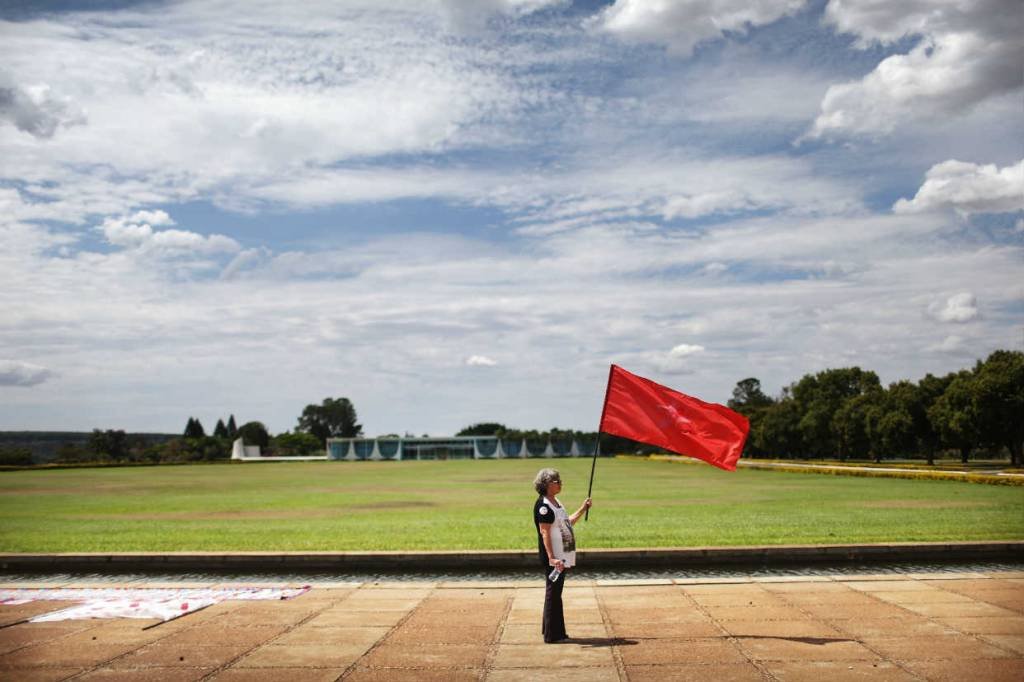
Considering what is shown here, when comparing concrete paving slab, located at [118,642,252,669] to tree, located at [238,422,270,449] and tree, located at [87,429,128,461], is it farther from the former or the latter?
tree, located at [238,422,270,449]

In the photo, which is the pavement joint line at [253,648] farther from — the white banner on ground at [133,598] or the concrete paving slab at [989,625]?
the concrete paving slab at [989,625]

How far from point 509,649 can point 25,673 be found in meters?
4.53

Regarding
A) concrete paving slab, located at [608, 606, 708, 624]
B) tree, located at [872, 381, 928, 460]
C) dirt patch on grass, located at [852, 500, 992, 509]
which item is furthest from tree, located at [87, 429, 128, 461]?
concrete paving slab, located at [608, 606, 708, 624]

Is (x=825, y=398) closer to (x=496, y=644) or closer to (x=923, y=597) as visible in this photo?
(x=923, y=597)

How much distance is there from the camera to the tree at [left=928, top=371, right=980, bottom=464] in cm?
6000

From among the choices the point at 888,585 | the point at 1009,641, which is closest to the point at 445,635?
the point at 1009,641

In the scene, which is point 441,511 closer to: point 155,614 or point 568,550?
point 155,614

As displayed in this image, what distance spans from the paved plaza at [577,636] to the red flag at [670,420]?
1.99m

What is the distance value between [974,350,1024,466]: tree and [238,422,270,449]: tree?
149194 millimetres

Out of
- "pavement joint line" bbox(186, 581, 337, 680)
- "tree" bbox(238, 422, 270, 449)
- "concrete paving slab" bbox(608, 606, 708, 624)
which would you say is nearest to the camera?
"pavement joint line" bbox(186, 581, 337, 680)

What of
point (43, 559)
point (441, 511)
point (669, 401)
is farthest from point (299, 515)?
point (669, 401)

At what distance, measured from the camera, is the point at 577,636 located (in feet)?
30.1

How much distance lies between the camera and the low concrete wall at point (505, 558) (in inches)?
532

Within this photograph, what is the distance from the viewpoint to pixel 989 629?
9094 mm
